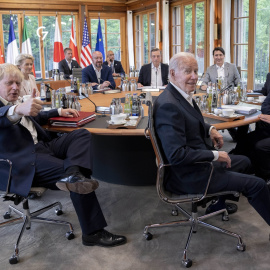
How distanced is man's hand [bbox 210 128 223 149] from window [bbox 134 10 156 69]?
8503 mm

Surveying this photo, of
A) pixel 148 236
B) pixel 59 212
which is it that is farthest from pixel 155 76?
pixel 148 236

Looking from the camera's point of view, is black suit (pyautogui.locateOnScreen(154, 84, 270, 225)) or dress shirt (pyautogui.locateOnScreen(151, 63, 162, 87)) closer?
black suit (pyautogui.locateOnScreen(154, 84, 270, 225))

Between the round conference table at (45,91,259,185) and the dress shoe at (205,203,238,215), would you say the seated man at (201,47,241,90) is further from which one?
the dress shoe at (205,203,238,215)

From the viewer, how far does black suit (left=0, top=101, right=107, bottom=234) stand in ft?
8.16

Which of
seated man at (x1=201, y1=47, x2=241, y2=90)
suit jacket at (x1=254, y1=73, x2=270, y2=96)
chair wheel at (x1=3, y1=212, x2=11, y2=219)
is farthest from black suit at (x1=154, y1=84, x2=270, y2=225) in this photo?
seated man at (x1=201, y1=47, x2=241, y2=90)

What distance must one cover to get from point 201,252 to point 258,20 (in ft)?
19.5

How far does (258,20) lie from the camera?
24.0ft

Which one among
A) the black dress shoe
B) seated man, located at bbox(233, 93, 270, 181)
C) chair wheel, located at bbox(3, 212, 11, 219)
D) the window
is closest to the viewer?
the black dress shoe

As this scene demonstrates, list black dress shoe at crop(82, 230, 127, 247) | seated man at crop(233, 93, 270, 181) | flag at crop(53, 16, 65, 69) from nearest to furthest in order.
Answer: black dress shoe at crop(82, 230, 127, 247) < seated man at crop(233, 93, 270, 181) < flag at crop(53, 16, 65, 69)

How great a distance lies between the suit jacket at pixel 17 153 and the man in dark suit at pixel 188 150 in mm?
888

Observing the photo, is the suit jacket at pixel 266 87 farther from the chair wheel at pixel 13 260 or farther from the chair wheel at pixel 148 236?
the chair wheel at pixel 13 260

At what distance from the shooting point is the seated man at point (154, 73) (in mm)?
6238

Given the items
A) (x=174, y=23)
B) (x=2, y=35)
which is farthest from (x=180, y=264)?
(x=2, y=35)

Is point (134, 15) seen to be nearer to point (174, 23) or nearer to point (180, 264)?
point (174, 23)
